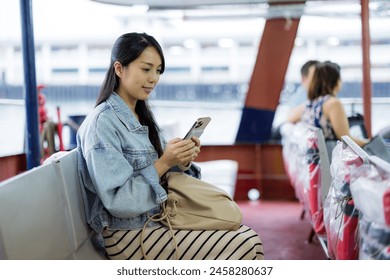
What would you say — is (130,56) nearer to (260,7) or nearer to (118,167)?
(118,167)

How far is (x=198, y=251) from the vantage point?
1810 mm

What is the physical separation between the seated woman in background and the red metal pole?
3.52 ft

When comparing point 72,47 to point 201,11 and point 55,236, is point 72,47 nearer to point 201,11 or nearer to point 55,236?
point 201,11

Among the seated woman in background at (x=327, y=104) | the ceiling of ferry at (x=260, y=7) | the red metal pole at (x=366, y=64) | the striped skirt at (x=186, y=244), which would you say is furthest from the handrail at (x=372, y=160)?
the ceiling of ferry at (x=260, y=7)

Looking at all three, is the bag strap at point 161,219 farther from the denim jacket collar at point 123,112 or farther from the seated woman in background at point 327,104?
the seated woman in background at point 327,104

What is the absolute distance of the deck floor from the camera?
3438 mm

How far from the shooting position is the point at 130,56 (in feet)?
6.35

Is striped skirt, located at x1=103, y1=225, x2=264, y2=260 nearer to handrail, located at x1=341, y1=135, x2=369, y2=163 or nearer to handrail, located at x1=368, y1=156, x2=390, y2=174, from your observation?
handrail, located at x1=341, y1=135, x2=369, y2=163

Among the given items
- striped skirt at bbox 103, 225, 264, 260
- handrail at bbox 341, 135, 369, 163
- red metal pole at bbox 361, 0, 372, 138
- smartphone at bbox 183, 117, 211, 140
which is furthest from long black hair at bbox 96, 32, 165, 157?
red metal pole at bbox 361, 0, 372, 138

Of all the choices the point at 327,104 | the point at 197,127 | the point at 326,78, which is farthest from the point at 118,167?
the point at 326,78

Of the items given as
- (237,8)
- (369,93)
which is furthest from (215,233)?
(237,8)

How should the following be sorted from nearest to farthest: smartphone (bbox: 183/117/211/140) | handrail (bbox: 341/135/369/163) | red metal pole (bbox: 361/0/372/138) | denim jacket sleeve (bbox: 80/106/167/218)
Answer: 1. handrail (bbox: 341/135/369/163)
2. denim jacket sleeve (bbox: 80/106/167/218)
3. smartphone (bbox: 183/117/211/140)
4. red metal pole (bbox: 361/0/372/138)

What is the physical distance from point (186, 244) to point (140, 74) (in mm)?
641

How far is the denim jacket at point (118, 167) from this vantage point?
1747 mm
